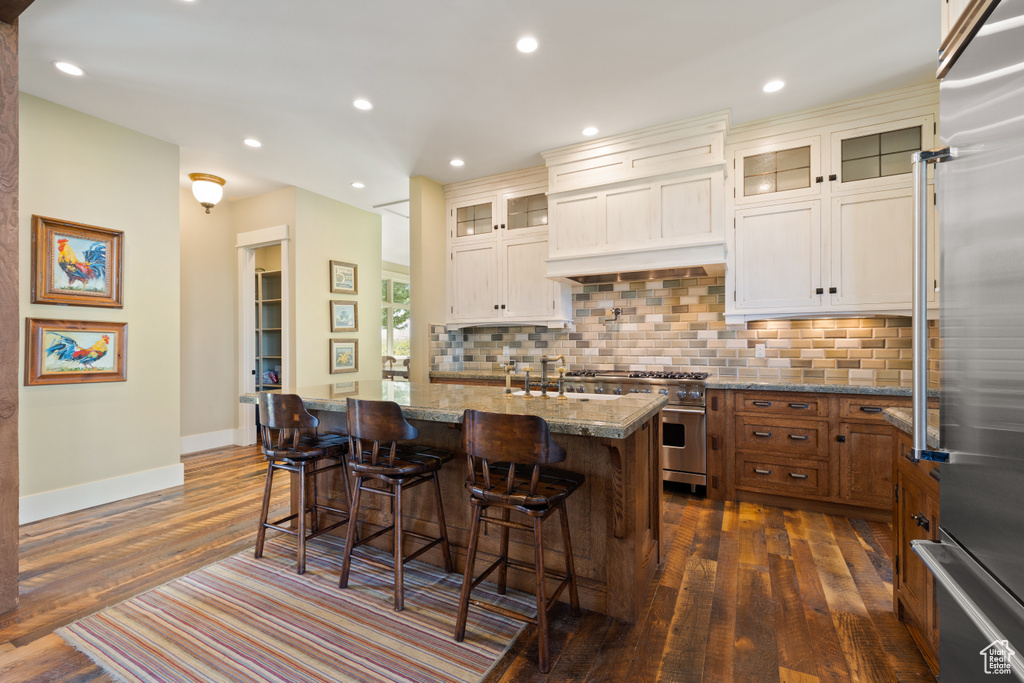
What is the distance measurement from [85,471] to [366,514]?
2.41 meters

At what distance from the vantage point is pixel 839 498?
3074 mm

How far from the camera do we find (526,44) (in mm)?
2609

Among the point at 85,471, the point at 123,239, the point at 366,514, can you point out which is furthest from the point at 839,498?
the point at 123,239

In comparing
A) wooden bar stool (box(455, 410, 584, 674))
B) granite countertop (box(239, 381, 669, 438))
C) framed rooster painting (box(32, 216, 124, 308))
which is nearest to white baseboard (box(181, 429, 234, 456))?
framed rooster painting (box(32, 216, 124, 308))

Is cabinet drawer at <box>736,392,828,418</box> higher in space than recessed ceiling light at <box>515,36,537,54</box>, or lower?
lower

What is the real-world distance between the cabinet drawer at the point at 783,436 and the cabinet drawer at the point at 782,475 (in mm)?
68

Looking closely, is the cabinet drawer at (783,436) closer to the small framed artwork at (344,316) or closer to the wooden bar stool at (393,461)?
the wooden bar stool at (393,461)

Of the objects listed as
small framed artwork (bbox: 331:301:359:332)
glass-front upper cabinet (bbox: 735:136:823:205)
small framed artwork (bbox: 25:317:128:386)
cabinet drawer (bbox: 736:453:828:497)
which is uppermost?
glass-front upper cabinet (bbox: 735:136:823:205)

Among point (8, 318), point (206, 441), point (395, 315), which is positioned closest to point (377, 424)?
point (8, 318)

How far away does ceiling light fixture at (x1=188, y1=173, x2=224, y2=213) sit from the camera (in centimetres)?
430

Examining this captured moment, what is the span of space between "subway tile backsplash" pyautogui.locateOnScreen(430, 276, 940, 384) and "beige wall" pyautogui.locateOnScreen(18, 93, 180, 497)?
239 centimetres

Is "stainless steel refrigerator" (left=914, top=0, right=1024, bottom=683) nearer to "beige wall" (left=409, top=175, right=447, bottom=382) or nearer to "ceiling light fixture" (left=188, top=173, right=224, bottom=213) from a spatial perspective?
"beige wall" (left=409, top=175, right=447, bottom=382)

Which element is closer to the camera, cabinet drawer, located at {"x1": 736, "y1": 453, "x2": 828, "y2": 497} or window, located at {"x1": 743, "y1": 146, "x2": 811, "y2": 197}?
cabinet drawer, located at {"x1": 736, "y1": 453, "x2": 828, "y2": 497}

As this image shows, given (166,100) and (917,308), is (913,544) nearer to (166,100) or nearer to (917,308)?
(917,308)
